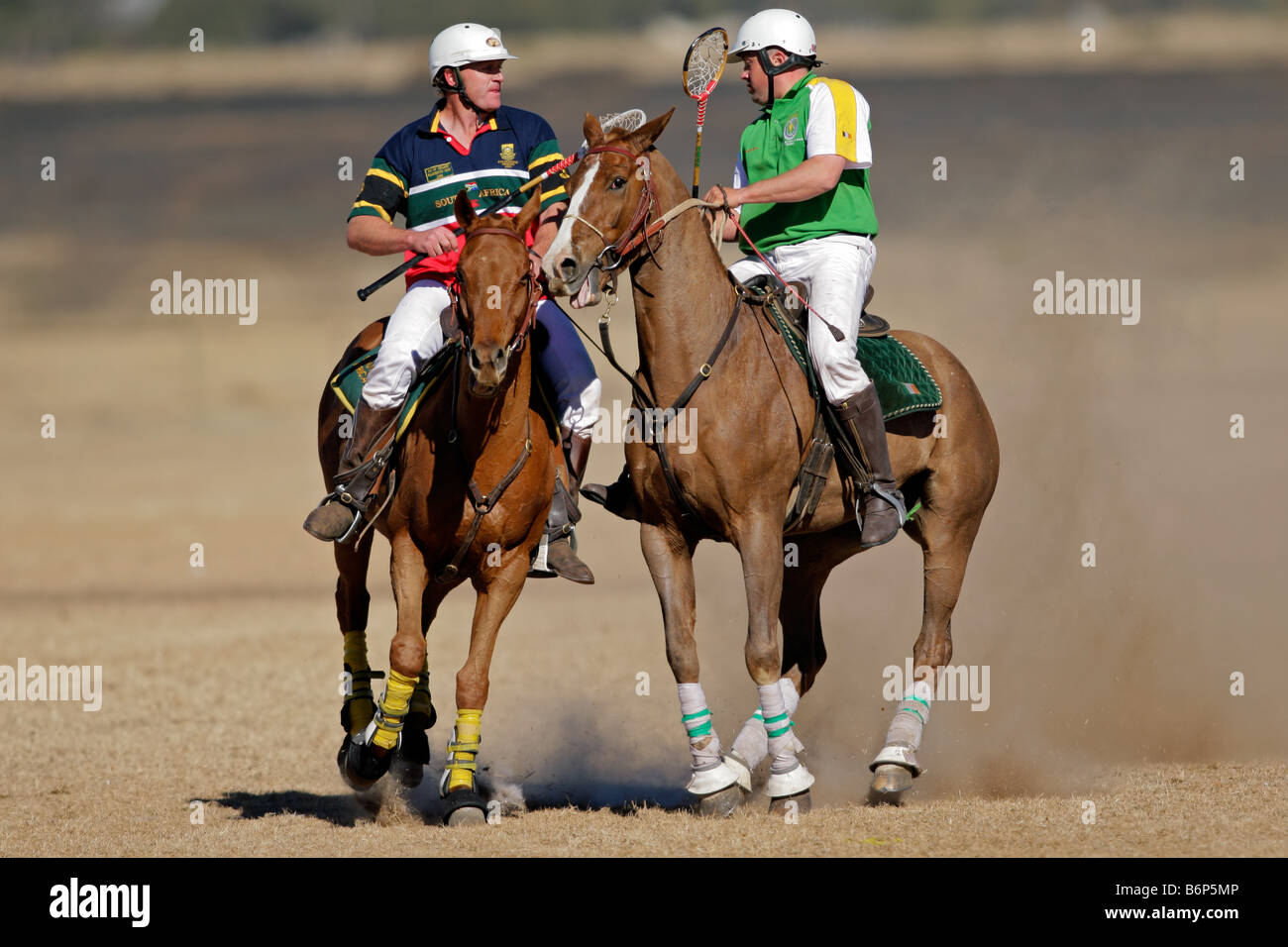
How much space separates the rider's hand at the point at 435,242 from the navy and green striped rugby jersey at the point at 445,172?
0.38 metres

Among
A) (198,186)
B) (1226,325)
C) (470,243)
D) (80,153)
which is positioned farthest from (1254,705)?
(80,153)

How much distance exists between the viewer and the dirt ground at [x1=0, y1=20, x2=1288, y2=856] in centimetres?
1019

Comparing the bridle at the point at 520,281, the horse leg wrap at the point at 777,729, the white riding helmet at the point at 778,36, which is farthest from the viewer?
the white riding helmet at the point at 778,36

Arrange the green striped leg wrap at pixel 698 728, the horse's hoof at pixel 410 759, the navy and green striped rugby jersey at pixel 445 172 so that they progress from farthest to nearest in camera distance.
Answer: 1. the horse's hoof at pixel 410 759
2. the navy and green striped rugby jersey at pixel 445 172
3. the green striped leg wrap at pixel 698 728

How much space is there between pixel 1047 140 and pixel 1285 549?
18.9m

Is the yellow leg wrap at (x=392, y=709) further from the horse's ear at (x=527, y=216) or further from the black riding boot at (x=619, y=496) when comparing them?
the horse's ear at (x=527, y=216)

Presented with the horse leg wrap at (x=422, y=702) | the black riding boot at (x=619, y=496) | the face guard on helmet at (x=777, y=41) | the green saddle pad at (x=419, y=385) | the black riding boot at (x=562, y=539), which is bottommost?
the horse leg wrap at (x=422, y=702)

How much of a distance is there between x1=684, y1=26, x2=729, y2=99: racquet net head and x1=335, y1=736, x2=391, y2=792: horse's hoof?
388 centimetres

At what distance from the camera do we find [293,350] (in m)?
31.6

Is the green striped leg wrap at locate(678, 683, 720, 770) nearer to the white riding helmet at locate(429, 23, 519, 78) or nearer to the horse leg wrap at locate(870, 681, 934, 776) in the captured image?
the horse leg wrap at locate(870, 681, 934, 776)

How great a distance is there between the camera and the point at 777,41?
9.95m

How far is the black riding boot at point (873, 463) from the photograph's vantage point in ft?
31.9

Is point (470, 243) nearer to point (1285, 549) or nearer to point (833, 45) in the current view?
point (1285, 549)

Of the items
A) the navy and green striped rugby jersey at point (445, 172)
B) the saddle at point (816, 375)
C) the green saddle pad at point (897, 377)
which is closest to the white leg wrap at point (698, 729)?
the saddle at point (816, 375)
